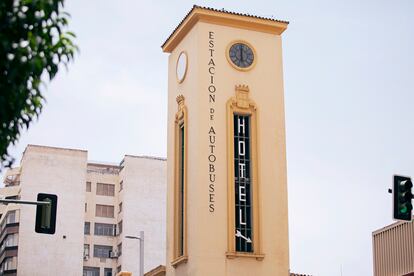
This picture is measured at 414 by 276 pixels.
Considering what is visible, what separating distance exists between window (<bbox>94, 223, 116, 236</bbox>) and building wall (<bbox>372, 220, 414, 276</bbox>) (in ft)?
202

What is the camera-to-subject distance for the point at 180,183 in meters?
53.2

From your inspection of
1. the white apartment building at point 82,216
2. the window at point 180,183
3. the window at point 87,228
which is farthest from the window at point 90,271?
the window at point 180,183

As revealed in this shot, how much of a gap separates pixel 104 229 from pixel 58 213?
6.77 metres

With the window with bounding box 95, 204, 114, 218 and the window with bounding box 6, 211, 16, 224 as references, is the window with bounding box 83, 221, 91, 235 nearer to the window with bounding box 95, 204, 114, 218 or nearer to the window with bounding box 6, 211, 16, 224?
the window with bounding box 95, 204, 114, 218

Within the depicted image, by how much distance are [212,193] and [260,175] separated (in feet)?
10.7

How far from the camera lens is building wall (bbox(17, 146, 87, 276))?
92938mm

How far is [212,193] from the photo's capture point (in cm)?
4969

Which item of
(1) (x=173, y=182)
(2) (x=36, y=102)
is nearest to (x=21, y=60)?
(2) (x=36, y=102)

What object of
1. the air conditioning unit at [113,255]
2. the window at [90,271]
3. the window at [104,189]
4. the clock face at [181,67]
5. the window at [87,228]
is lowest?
the window at [90,271]

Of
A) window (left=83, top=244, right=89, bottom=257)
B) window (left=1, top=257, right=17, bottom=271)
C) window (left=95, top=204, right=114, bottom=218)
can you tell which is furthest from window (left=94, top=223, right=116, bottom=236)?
window (left=1, top=257, right=17, bottom=271)

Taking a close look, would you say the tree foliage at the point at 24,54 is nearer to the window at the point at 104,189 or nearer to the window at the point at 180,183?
the window at the point at 180,183

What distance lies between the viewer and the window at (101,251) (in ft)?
325

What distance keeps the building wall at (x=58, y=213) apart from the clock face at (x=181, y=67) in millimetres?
42509

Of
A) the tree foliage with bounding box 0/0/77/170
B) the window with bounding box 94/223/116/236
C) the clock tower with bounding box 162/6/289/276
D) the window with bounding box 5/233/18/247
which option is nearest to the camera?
the tree foliage with bounding box 0/0/77/170
